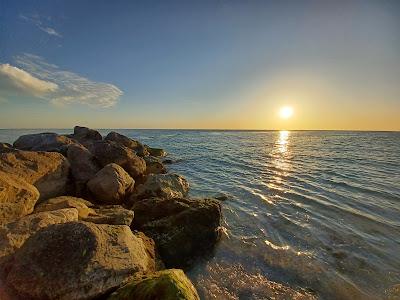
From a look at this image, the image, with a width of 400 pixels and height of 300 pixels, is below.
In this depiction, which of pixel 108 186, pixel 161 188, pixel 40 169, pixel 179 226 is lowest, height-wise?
pixel 179 226

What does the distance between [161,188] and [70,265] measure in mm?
6344

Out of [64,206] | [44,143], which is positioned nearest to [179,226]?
[64,206]

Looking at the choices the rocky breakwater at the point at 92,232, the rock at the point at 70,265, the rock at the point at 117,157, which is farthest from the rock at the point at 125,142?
the rock at the point at 70,265

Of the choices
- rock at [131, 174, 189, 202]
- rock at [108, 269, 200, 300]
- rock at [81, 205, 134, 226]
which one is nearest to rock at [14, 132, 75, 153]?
rock at [131, 174, 189, 202]

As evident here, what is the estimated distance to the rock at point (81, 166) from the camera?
9.96m

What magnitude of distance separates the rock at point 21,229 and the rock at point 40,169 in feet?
9.62

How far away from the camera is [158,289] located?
4070 millimetres

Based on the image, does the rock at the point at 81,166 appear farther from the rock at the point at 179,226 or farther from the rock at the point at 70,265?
the rock at the point at 70,265

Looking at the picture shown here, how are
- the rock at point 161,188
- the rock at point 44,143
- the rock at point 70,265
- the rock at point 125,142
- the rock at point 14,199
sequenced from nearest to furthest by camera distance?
the rock at point 70,265 < the rock at point 14,199 < the rock at point 161,188 < the rock at point 44,143 < the rock at point 125,142

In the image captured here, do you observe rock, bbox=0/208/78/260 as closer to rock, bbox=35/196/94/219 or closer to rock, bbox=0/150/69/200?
rock, bbox=35/196/94/219

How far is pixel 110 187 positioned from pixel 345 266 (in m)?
7.17

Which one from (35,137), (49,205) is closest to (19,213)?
(49,205)

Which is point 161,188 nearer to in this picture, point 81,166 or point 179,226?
point 81,166

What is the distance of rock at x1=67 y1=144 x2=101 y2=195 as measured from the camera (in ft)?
32.7
